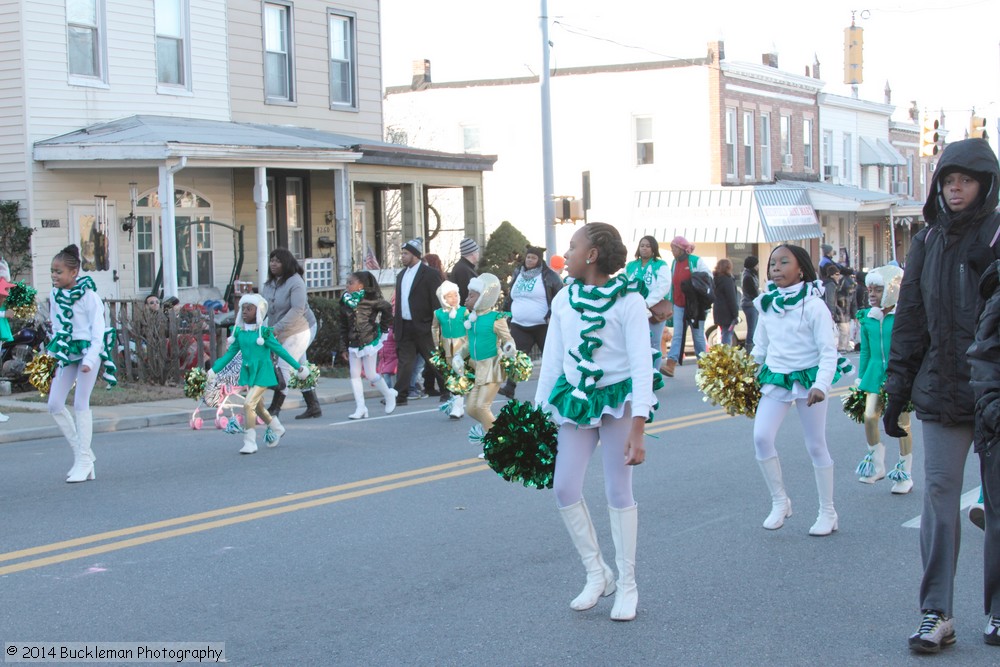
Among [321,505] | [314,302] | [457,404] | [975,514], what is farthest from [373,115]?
[975,514]

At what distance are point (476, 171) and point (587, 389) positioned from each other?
19.9 m

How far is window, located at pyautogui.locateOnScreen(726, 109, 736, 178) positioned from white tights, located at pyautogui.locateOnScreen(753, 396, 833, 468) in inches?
1084

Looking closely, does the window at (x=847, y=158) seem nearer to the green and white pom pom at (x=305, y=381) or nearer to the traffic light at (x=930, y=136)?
the traffic light at (x=930, y=136)

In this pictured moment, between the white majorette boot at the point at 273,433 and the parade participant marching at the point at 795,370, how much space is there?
519 cm

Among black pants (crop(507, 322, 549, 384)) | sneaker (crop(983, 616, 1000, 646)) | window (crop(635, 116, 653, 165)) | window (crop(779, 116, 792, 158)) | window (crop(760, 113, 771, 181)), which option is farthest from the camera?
window (crop(779, 116, 792, 158))

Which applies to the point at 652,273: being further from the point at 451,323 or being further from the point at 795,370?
the point at 795,370

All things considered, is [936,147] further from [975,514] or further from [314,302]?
[975,514]

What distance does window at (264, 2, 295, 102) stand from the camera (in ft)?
73.0

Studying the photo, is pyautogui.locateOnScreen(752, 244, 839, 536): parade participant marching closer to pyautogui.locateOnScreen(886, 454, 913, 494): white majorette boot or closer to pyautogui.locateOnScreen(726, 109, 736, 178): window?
pyautogui.locateOnScreen(886, 454, 913, 494): white majorette boot

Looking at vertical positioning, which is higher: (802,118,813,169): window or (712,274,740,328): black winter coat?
(802,118,813,169): window

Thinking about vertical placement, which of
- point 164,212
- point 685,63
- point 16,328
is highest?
point 685,63

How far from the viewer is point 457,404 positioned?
40.1 feet

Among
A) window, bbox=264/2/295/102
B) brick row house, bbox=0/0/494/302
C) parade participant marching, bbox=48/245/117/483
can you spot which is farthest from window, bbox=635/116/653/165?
parade participant marching, bbox=48/245/117/483

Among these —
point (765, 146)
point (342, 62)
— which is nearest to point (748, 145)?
point (765, 146)
